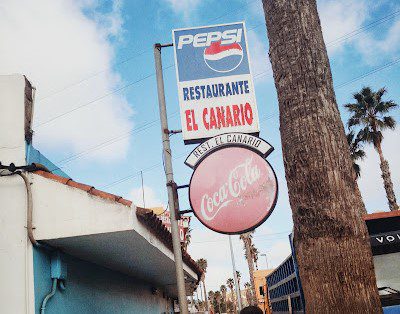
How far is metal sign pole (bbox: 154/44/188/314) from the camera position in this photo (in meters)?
4.97

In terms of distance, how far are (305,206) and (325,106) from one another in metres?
0.90

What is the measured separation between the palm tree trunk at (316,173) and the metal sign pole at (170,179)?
2.01 metres

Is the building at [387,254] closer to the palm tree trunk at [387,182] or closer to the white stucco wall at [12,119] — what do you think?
the white stucco wall at [12,119]

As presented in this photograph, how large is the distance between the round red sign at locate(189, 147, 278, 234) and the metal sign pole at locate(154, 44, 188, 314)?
0.35 m

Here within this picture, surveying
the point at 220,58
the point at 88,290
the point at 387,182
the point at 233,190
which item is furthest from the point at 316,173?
the point at 387,182

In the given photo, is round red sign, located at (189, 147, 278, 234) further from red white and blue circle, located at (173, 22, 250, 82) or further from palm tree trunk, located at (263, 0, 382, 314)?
palm tree trunk, located at (263, 0, 382, 314)

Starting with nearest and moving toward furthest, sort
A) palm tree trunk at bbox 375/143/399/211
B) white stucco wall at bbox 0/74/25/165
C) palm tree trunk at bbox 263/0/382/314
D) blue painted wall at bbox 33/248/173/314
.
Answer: palm tree trunk at bbox 263/0/382/314
blue painted wall at bbox 33/248/173/314
white stucco wall at bbox 0/74/25/165
palm tree trunk at bbox 375/143/399/211

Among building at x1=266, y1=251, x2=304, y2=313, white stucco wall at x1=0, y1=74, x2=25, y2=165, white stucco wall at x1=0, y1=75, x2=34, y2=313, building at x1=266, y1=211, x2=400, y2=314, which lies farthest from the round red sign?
building at x1=266, y1=251, x2=304, y2=313

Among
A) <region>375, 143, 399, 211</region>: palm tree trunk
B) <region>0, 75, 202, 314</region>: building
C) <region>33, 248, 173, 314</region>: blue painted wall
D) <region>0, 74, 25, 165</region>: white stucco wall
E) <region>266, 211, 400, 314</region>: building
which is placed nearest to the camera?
<region>0, 75, 202, 314</region>: building

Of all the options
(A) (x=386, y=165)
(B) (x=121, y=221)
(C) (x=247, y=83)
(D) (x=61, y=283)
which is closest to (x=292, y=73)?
(C) (x=247, y=83)

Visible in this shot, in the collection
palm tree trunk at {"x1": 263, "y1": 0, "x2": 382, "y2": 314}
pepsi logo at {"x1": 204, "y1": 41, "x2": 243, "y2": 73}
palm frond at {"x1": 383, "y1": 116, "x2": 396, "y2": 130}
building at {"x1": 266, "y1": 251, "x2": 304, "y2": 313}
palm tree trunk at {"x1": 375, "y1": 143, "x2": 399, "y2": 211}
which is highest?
palm frond at {"x1": 383, "y1": 116, "x2": 396, "y2": 130}

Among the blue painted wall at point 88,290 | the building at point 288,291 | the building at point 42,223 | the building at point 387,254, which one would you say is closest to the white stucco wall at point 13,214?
the building at point 42,223

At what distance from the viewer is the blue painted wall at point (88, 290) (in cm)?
596

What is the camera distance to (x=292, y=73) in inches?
148
